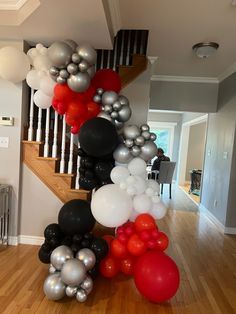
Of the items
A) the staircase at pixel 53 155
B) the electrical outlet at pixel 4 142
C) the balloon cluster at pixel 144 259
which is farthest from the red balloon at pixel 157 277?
the electrical outlet at pixel 4 142

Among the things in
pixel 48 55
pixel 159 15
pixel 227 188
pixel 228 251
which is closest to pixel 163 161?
pixel 227 188

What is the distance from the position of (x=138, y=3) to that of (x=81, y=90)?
1.02 metres

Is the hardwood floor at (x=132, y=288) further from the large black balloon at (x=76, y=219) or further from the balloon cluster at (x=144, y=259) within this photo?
the large black balloon at (x=76, y=219)

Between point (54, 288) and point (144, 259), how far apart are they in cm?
73

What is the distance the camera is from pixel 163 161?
5.75 metres

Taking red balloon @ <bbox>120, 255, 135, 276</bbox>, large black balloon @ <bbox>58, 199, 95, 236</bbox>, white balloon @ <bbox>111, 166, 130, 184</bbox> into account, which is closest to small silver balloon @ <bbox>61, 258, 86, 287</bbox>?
large black balloon @ <bbox>58, 199, 95, 236</bbox>

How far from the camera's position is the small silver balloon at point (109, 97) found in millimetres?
2256

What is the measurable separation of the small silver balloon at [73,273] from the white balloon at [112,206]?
39 centimetres

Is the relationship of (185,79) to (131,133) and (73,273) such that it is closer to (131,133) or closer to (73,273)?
(131,133)

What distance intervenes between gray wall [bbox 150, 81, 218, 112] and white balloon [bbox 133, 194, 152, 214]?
280 centimetres

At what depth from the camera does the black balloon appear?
210cm

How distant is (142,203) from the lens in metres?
2.08

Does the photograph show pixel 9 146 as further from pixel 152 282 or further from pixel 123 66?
pixel 152 282

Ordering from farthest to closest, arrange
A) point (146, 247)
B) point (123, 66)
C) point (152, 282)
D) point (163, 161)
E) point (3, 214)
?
point (163, 161), point (123, 66), point (3, 214), point (146, 247), point (152, 282)
